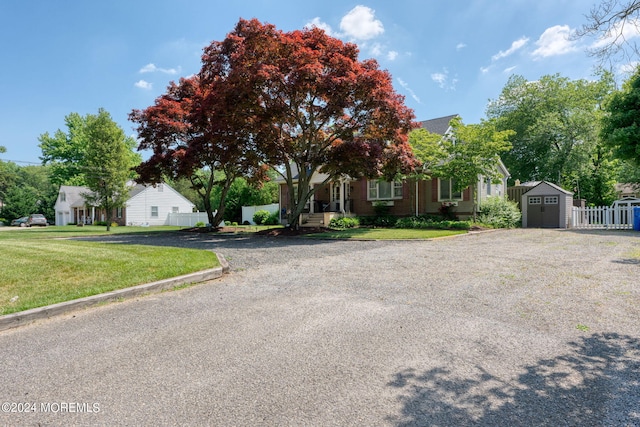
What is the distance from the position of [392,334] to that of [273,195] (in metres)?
36.7

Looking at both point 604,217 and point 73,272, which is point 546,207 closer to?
Result: point 604,217

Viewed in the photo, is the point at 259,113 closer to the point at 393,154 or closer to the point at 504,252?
the point at 393,154

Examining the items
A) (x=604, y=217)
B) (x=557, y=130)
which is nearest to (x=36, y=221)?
(x=604, y=217)

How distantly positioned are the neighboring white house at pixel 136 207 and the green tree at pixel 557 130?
116 feet

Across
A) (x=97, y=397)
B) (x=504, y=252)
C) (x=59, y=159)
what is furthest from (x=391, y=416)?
(x=59, y=159)

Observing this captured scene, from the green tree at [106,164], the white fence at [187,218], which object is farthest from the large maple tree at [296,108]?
the white fence at [187,218]

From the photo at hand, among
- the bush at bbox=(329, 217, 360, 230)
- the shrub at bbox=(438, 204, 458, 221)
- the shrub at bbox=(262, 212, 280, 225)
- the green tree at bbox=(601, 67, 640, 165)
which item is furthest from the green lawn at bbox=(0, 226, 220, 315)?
the shrub at bbox=(262, 212, 280, 225)

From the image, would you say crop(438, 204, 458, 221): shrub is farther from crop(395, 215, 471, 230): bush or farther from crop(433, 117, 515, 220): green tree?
crop(433, 117, 515, 220): green tree

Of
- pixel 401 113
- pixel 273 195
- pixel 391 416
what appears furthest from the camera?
pixel 273 195

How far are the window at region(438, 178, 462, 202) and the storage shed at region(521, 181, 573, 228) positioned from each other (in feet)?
15.1

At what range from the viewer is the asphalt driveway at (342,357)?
2412 mm

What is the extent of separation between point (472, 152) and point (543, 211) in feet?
22.8

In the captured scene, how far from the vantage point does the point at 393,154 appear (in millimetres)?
15406

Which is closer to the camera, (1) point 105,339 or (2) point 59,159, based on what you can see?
(1) point 105,339
